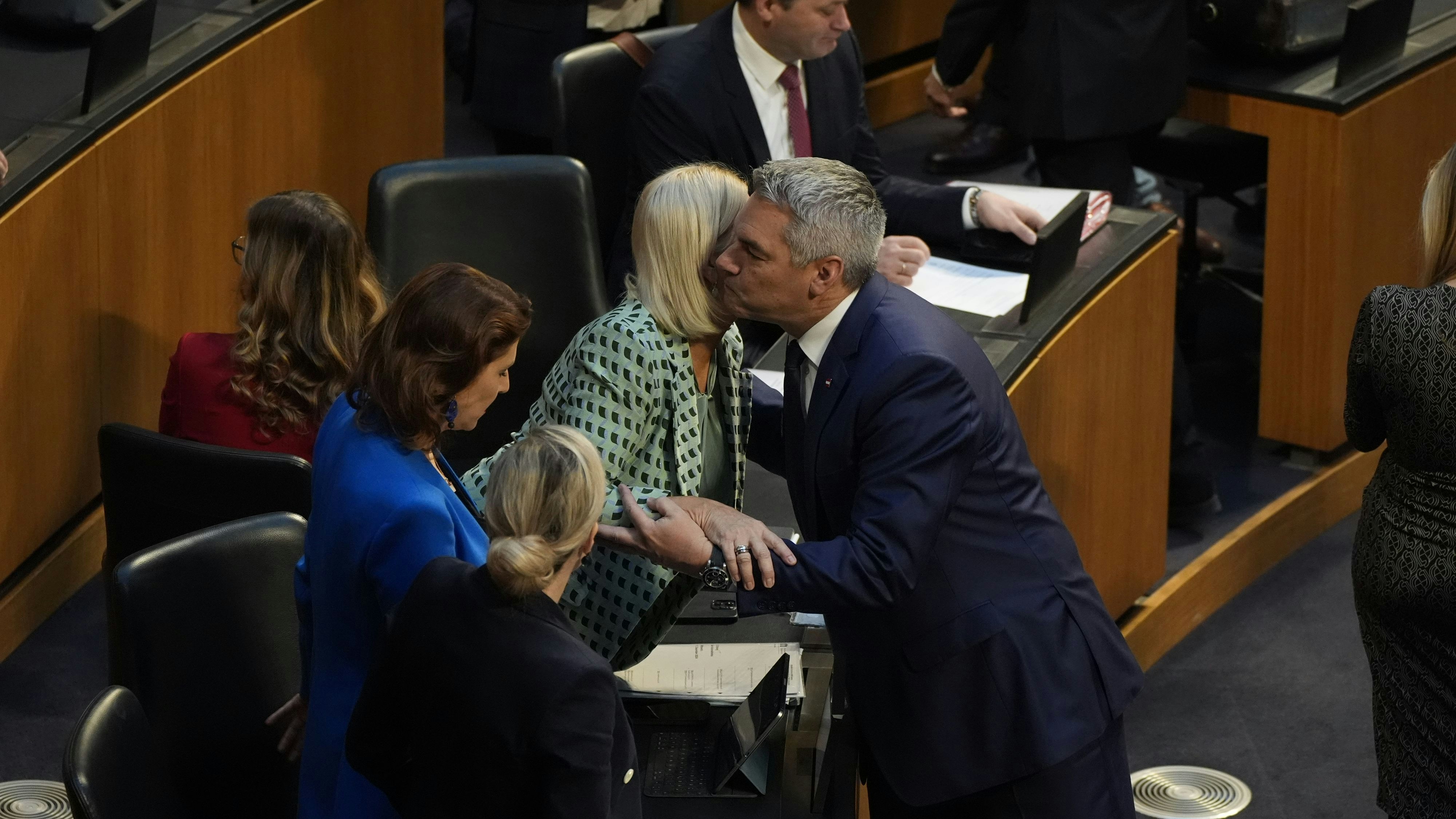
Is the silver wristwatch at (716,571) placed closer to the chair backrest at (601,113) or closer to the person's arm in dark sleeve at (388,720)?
the person's arm in dark sleeve at (388,720)

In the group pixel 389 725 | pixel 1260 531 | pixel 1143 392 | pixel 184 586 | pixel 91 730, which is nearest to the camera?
pixel 389 725

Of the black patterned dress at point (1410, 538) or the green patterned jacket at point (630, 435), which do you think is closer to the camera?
the green patterned jacket at point (630, 435)

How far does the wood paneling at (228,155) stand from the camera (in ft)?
13.0

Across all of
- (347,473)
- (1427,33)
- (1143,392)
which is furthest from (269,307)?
(1427,33)

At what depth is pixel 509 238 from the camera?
3752 mm

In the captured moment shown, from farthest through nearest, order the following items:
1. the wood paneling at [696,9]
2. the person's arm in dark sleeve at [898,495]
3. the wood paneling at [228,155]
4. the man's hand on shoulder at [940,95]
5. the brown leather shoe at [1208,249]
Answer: the wood paneling at [696,9]
the brown leather shoe at [1208,249]
the man's hand on shoulder at [940,95]
the wood paneling at [228,155]
the person's arm in dark sleeve at [898,495]

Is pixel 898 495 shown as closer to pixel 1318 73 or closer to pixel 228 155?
pixel 228 155

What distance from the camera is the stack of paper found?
374cm

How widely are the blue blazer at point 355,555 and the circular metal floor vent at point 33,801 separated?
1252mm

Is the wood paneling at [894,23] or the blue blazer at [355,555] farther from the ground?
the blue blazer at [355,555]

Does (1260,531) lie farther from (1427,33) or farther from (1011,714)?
(1011,714)

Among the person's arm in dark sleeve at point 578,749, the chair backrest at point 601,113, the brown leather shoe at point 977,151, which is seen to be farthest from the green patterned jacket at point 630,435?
the brown leather shoe at point 977,151

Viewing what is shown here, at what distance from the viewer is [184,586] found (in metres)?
2.54

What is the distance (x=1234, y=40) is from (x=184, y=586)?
3.39m
